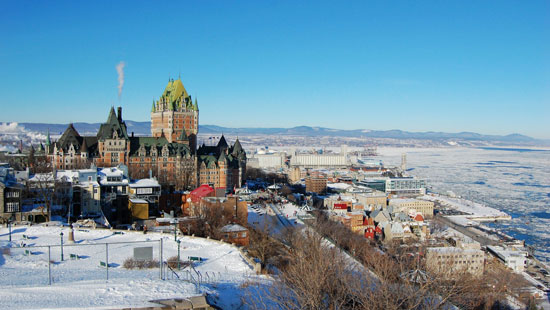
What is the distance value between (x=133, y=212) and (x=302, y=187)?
269ft

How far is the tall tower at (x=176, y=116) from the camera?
85.7 metres

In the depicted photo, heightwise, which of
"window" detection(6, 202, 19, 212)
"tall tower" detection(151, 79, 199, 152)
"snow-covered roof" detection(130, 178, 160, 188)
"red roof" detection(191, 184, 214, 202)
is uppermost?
"tall tower" detection(151, 79, 199, 152)

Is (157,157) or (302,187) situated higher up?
(157,157)

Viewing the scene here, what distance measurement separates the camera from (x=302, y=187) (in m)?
124

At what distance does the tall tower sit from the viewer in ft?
281

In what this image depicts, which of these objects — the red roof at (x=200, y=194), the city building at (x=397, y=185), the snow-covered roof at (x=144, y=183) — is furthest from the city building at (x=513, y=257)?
the city building at (x=397, y=185)

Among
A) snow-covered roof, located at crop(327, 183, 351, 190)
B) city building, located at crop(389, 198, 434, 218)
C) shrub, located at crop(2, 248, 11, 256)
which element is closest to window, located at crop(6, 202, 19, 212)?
shrub, located at crop(2, 248, 11, 256)

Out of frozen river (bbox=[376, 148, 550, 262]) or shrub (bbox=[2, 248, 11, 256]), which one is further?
frozen river (bbox=[376, 148, 550, 262])

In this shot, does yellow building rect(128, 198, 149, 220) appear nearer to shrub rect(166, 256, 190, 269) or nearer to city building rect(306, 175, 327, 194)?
shrub rect(166, 256, 190, 269)

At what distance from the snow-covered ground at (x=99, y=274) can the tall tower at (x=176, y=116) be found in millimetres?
55138

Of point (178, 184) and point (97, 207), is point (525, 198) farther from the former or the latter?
point (97, 207)

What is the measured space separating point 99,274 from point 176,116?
66.2 m

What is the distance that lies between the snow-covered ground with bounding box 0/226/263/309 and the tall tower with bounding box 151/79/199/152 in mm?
55138

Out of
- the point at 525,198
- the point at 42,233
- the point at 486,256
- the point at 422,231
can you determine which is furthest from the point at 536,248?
the point at 42,233
